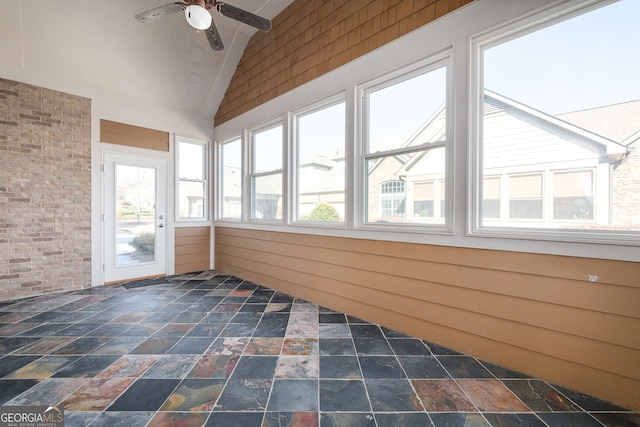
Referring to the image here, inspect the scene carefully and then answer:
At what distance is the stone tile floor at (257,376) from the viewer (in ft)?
5.07

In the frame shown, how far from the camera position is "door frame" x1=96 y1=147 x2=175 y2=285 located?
4.12 m

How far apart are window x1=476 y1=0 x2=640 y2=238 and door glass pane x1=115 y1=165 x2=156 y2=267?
191 inches

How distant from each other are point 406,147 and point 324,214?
1308 mm

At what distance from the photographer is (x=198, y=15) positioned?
2.39m

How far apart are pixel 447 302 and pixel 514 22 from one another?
7.42ft

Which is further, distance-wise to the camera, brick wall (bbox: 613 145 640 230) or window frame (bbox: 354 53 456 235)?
window frame (bbox: 354 53 456 235)

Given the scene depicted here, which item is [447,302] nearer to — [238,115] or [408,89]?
[408,89]

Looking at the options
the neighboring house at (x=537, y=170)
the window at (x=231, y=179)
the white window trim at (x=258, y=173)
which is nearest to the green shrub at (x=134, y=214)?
the window at (x=231, y=179)

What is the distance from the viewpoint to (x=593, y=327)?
172 cm

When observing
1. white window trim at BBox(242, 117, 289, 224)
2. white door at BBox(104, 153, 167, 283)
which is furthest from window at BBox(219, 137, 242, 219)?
white door at BBox(104, 153, 167, 283)

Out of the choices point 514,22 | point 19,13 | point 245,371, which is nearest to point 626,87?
point 514,22

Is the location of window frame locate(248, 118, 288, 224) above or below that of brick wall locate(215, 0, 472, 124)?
below

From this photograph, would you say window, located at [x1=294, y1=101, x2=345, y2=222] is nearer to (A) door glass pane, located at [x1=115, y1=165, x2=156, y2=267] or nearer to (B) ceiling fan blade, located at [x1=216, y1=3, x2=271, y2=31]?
(B) ceiling fan blade, located at [x1=216, y1=3, x2=271, y2=31]

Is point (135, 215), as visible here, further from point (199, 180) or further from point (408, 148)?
point (408, 148)
